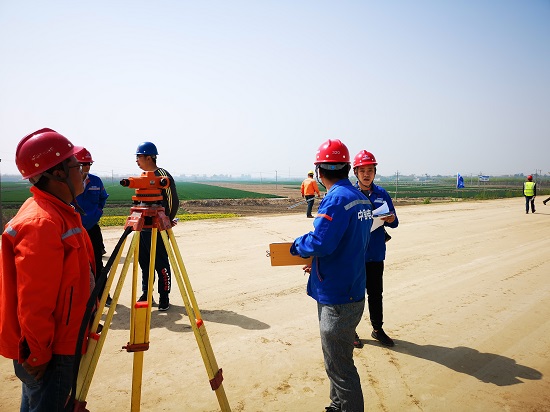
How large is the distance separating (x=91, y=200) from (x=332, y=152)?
3943mm

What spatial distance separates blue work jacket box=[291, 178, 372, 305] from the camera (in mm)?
2625

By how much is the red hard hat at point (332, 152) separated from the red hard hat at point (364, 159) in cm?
153

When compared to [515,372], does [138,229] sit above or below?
above

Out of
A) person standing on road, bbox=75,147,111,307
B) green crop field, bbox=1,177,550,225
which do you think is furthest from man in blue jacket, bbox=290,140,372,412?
green crop field, bbox=1,177,550,225

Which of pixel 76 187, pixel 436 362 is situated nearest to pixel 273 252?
pixel 76 187

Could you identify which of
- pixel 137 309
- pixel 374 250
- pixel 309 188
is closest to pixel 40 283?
pixel 137 309

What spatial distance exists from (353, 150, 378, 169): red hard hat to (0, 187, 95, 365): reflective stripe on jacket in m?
3.40

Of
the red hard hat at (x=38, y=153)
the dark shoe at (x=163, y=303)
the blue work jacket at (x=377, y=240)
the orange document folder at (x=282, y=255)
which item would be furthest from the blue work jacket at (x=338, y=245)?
the dark shoe at (x=163, y=303)

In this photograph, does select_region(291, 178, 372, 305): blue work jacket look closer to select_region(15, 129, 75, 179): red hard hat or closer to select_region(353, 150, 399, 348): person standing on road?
select_region(353, 150, 399, 348): person standing on road

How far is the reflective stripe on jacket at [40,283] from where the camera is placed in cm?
181

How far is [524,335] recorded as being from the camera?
448 centimetres

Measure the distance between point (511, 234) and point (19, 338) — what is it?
13261 millimetres

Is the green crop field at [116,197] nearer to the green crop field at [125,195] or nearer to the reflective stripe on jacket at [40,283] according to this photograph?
the green crop field at [125,195]

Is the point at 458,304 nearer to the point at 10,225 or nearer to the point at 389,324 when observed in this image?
the point at 389,324
